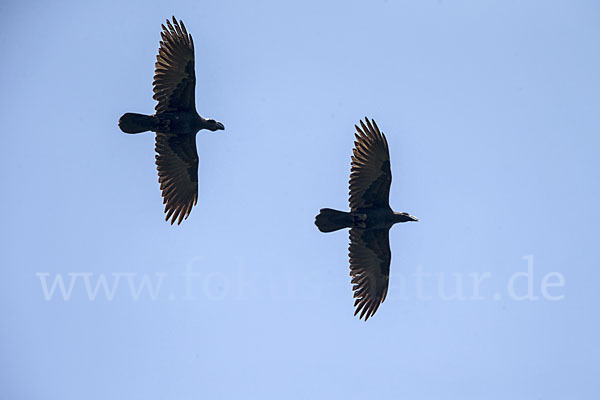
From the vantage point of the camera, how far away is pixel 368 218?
80.0 ft

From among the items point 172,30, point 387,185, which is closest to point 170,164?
point 172,30

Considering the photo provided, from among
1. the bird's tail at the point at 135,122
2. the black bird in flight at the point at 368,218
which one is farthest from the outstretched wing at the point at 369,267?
the bird's tail at the point at 135,122

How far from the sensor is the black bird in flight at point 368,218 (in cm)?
2430

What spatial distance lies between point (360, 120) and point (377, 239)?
7.31 feet

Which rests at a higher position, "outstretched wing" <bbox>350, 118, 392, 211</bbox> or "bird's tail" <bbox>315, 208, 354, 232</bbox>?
"outstretched wing" <bbox>350, 118, 392, 211</bbox>

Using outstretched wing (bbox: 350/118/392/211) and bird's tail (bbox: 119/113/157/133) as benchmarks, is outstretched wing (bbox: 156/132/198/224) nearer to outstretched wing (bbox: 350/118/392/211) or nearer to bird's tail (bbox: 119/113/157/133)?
bird's tail (bbox: 119/113/157/133)

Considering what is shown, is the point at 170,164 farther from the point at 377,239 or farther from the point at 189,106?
the point at 377,239

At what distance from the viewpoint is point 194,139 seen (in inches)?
991

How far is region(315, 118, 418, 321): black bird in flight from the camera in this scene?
24297 mm

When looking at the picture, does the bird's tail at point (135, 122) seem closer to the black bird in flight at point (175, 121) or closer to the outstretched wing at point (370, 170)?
the black bird in flight at point (175, 121)

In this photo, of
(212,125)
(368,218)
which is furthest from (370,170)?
(212,125)

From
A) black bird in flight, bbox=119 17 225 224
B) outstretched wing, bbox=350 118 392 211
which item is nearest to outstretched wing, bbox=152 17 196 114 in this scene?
black bird in flight, bbox=119 17 225 224

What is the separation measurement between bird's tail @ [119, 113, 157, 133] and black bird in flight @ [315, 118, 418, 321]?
347 centimetres

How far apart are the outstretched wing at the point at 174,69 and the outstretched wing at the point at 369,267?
13.1 feet
